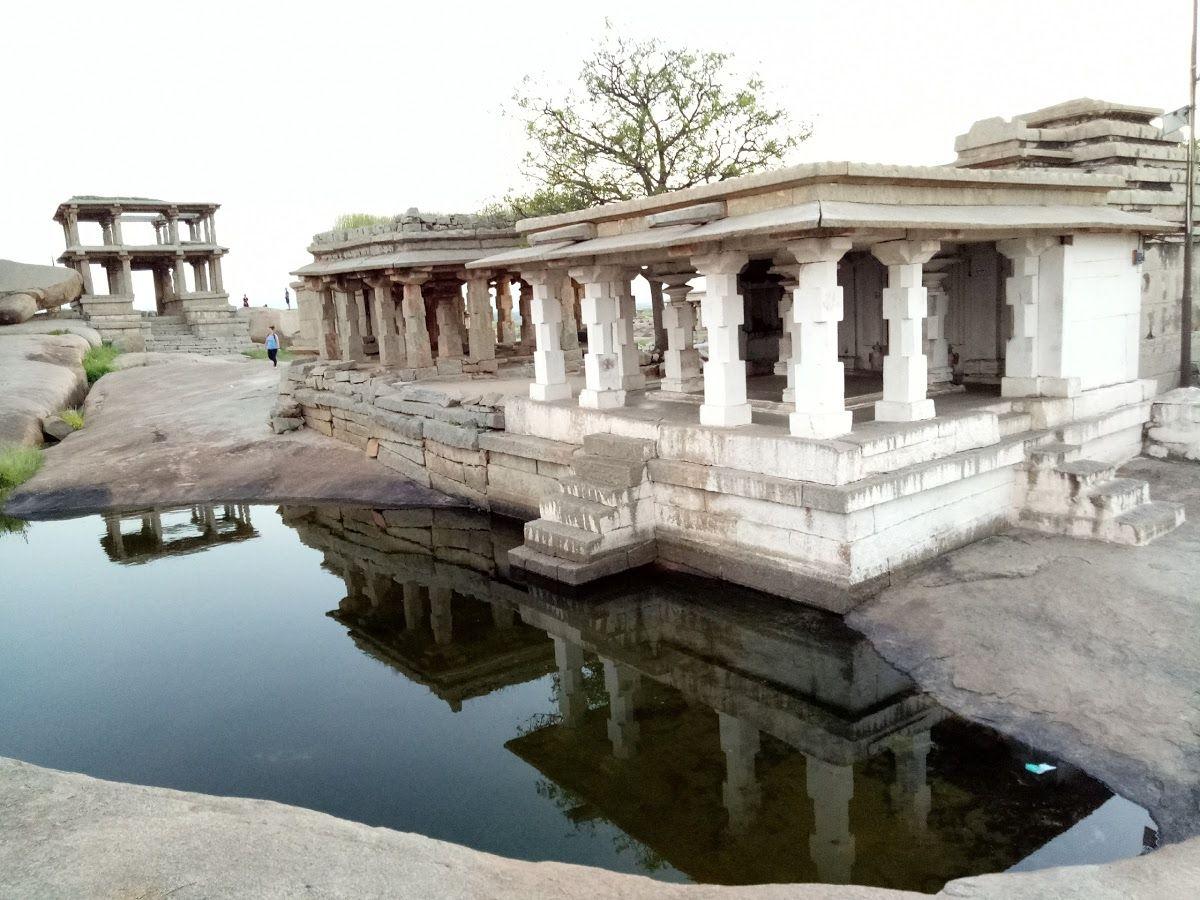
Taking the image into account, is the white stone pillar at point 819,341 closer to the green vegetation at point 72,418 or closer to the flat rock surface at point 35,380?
the flat rock surface at point 35,380

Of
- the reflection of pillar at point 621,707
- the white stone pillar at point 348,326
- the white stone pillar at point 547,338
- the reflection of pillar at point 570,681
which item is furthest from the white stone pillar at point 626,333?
the white stone pillar at point 348,326

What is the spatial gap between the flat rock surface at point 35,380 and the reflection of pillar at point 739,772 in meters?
13.0

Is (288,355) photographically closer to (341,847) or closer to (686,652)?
(686,652)

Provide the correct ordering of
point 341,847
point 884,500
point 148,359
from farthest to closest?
1. point 148,359
2. point 884,500
3. point 341,847

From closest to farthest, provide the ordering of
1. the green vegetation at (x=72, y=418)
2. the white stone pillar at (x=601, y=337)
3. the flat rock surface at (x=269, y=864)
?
1. the flat rock surface at (x=269, y=864)
2. the white stone pillar at (x=601, y=337)
3. the green vegetation at (x=72, y=418)

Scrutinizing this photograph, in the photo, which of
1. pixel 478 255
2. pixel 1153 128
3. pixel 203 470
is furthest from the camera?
pixel 478 255

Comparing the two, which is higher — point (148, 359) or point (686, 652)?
point (148, 359)

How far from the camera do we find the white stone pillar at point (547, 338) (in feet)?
32.4

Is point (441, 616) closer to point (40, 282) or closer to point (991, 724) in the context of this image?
point (991, 724)

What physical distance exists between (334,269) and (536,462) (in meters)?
7.01

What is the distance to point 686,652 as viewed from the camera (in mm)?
6645

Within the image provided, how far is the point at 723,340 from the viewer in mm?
7469

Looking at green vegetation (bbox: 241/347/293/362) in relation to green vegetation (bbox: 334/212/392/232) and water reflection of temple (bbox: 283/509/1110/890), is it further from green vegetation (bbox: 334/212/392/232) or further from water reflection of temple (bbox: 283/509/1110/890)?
water reflection of temple (bbox: 283/509/1110/890)

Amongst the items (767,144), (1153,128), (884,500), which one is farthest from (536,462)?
(767,144)
